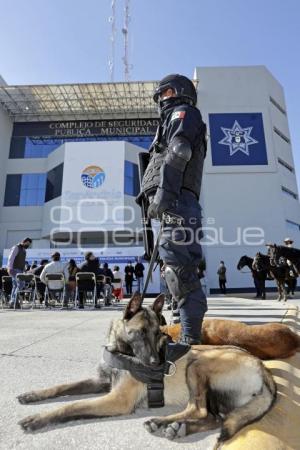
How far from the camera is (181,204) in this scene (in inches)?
94.5

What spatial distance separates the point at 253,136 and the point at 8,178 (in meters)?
22.2

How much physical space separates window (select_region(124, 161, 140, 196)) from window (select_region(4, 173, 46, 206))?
8053mm

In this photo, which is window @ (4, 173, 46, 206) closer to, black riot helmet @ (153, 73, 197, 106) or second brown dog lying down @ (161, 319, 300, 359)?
black riot helmet @ (153, 73, 197, 106)

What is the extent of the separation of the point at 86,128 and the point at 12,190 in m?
9.24

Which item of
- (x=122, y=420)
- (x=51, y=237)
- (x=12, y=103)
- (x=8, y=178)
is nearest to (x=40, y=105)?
(x=12, y=103)

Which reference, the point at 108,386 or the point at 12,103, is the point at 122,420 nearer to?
the point at 108,386

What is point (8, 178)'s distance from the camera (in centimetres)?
2792

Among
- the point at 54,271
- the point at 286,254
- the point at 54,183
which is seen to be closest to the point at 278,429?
the point at 286,254

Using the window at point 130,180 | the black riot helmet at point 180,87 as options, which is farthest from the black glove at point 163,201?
the window at point 130,180

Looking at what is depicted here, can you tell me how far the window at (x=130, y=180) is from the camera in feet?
79.7

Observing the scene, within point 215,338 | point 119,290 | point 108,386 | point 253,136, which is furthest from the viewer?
point 253,136

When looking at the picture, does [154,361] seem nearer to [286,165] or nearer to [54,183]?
[54,183]

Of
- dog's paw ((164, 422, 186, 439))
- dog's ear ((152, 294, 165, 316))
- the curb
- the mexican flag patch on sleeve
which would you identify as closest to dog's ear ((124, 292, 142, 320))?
dog's ear ((152, 294, 165, 316))

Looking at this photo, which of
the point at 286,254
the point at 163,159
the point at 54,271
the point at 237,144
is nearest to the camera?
the point at 163,159
